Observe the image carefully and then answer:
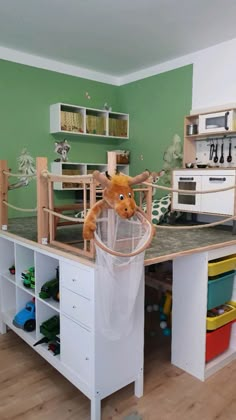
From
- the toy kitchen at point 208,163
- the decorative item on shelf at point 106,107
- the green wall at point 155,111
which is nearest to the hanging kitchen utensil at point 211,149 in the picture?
the toy kitchen at point 208,163

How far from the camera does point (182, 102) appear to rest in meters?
3.25

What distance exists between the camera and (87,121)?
3.47m

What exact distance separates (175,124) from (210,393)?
2484 mm

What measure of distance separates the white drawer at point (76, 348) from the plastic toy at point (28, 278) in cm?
51

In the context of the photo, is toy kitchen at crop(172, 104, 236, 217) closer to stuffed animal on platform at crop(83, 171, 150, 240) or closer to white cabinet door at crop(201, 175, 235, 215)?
white cabinet door at crop(201, 175, 235, 215)

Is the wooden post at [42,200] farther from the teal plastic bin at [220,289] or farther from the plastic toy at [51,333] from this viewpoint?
the teal plastic bin at [220,289]

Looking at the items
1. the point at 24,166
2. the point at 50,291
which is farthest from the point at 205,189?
the point at 24,166

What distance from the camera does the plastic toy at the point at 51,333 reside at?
6.43ft

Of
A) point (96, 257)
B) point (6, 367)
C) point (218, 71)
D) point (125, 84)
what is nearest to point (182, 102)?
point (218, 71)

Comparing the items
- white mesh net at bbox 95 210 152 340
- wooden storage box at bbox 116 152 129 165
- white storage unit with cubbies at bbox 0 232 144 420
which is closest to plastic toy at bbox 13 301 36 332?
white storage unit with cubbies at bbox 0 232 144 420

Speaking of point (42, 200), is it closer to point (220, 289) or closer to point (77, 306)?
point (77, 306)

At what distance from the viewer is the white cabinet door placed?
2.37m

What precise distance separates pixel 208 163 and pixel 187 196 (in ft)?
1.61

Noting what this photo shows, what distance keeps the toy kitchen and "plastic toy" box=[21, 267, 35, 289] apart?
1364mm
